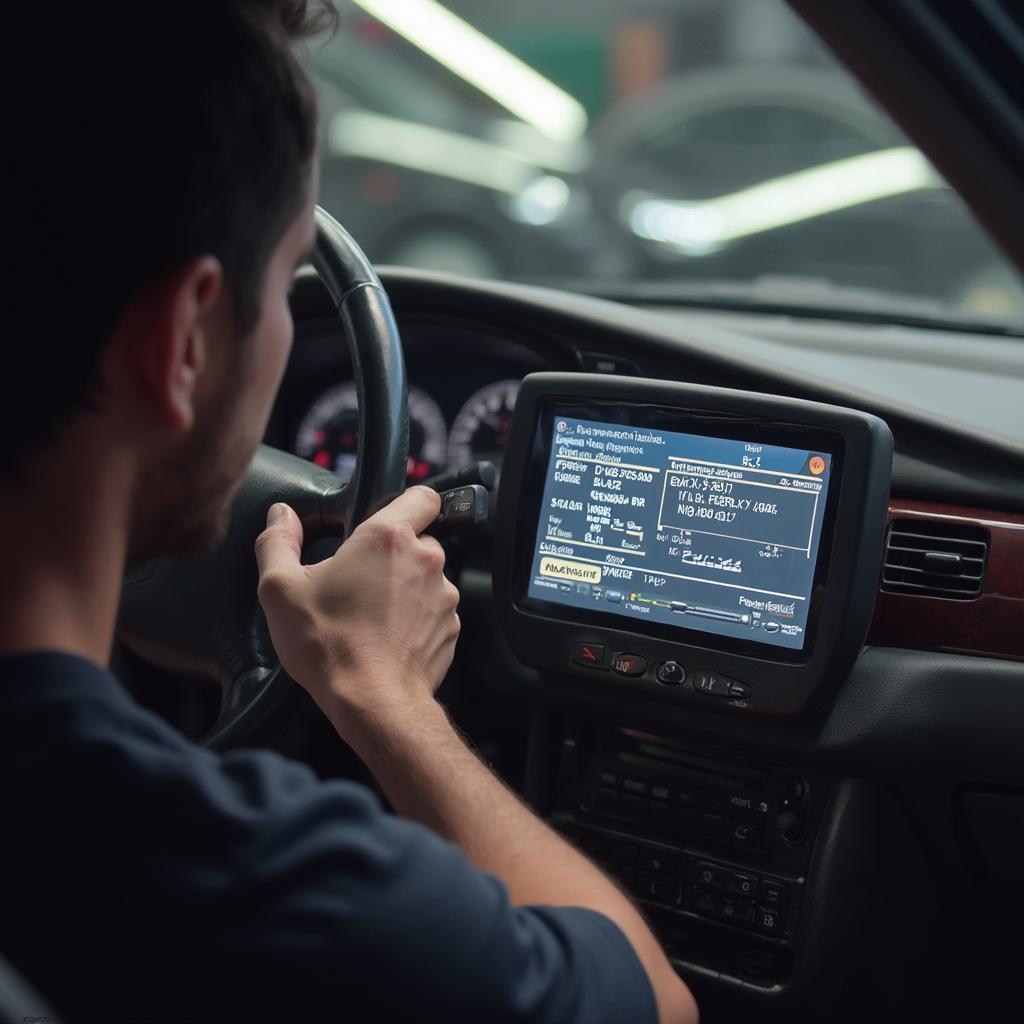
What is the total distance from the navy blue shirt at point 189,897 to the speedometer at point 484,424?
1591mm

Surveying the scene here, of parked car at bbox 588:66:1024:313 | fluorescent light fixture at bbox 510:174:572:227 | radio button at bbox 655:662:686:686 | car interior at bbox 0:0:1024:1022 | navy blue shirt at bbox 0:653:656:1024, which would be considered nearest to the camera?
navy blue shirt at bbox 0:653:656:1024

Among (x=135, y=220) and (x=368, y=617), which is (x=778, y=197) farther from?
(x=135, y=220)

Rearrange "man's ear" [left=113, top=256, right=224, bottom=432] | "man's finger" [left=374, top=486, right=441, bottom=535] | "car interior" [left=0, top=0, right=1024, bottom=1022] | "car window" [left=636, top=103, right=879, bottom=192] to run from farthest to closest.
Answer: "car window" [left=636, top=103, right=879, bottom=192] < "car interior" [left=0, top=0, right=1024, bottom=1022] < "man's finger" [left=374, top=486, right=441, bottom=535] < "man's ear" [left=113, top=256, right=224, bottom=432]

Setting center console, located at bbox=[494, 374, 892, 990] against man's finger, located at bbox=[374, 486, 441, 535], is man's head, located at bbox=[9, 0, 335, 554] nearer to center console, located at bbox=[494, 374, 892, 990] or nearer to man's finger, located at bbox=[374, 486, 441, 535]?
man's finger, located at bbox=[374, 486, 441, 535]

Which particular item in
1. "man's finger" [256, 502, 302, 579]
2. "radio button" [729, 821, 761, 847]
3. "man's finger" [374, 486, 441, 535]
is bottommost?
"radio button" [729, 821, 761, 847]

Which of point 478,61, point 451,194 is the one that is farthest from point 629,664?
point 478,61

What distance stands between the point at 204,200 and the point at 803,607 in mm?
1004

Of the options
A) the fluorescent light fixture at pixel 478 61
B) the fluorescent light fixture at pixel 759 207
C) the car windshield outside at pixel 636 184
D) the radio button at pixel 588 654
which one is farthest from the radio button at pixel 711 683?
the fluorescent light fixture at pixel 759 207

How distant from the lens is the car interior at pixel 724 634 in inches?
67.2

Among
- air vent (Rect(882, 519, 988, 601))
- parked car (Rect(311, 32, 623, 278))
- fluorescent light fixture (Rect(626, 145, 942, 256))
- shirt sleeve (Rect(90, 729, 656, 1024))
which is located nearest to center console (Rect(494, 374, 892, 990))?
air vent (Rect(882, 519, 988, 601))

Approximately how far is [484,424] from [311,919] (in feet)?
5.60

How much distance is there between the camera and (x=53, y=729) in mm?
875

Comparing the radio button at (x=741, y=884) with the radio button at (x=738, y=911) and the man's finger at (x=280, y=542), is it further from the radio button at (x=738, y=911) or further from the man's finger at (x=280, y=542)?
the man's finger at (x=280, y=542)

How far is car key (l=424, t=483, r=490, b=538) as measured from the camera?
1542mm
